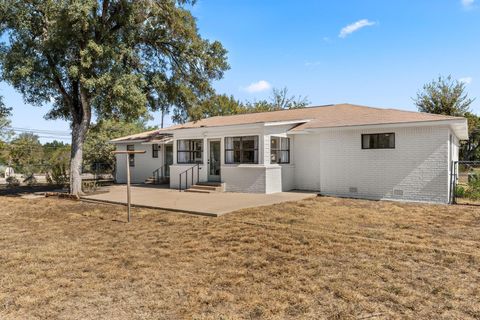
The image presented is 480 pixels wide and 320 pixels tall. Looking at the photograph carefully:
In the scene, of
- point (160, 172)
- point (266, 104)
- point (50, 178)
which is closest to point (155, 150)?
point (160, 172)

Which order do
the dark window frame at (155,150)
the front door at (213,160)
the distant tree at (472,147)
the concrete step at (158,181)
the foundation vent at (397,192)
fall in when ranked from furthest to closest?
the distant tree at (472,147) < the dark window frame at (155,150) < the concrete step at (158,181) < the front door at (213,160) < the foundation vent at (397,192)

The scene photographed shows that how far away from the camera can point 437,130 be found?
→ 1121 centimetres

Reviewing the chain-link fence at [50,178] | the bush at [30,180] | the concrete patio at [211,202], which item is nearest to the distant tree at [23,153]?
the chain-link fence at [50,178]

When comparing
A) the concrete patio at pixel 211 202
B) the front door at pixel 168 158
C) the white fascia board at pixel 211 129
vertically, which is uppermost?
the white fascia board at pixel 211 129

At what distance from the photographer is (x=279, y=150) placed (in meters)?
14.9

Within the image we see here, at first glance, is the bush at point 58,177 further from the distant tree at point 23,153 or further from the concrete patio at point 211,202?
the distant tree at point 23,153

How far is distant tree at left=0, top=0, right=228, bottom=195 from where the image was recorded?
1277cm

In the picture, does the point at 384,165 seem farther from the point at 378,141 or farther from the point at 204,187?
the point at 204,187

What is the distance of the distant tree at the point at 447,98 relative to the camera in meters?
27.3

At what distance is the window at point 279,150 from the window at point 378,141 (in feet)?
12.2

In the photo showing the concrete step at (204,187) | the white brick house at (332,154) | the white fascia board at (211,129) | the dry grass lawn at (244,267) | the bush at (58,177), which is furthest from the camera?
the bush at (58,177)

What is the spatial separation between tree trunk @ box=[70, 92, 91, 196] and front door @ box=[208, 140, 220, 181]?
5967 millimetres

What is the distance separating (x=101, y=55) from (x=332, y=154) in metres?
10.4

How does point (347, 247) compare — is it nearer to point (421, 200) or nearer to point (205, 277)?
point (205, 277)
